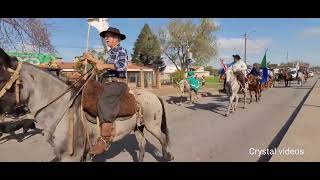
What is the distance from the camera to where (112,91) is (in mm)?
5398

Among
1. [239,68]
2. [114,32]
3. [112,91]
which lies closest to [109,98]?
[112,91]

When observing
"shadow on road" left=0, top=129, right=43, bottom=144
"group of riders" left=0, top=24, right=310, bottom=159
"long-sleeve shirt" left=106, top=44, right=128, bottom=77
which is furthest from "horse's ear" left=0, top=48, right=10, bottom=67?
"shadow on road" left=0, top=129, right=43, bottom=144

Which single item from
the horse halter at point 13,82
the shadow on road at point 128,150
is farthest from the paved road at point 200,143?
the horse halter at point 13,82

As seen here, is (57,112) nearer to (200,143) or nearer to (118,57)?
(118,57)

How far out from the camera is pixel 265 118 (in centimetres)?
1284

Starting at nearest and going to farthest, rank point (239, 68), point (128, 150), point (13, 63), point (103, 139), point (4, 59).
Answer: point (4, 59) → point (13, 63) → point (103, 139) → point (128, 150) → point (239, 68)

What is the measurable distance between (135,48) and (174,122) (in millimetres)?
53978

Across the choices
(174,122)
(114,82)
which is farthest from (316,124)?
(114,82)

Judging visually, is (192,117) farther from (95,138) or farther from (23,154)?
(95,138)

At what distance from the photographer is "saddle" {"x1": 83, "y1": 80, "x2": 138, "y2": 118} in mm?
5090

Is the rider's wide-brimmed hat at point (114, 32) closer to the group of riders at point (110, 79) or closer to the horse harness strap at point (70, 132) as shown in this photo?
the group of riders at point (110, 79)

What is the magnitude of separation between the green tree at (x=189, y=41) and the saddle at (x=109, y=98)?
5620 cm

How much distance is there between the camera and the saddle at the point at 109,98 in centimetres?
509

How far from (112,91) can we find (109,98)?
0.46 ft
